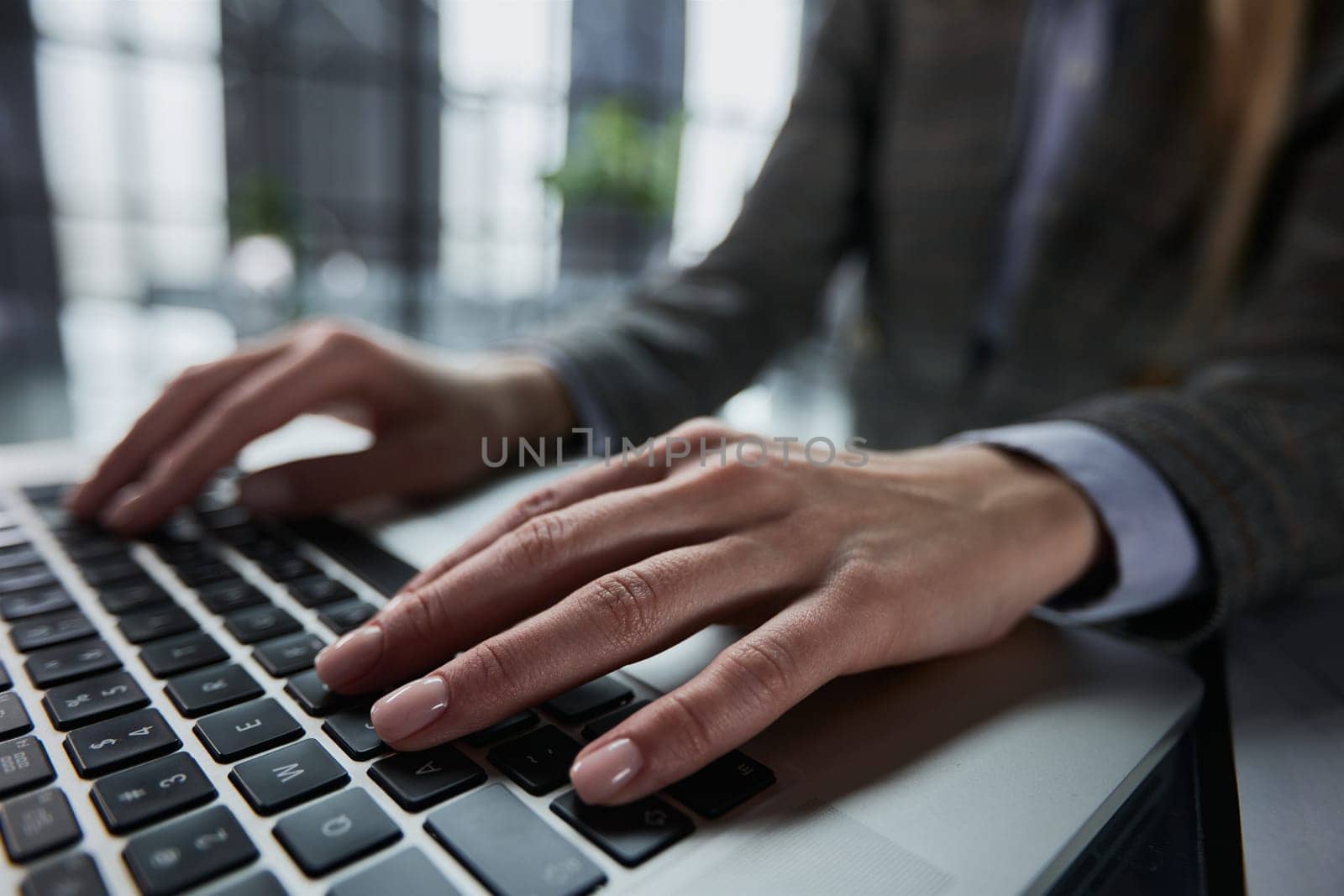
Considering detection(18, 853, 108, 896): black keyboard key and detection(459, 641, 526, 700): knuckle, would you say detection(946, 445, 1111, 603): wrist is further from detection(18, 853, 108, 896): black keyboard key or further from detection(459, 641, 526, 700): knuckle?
detection(18, 853, 108, 896): black keyboard key

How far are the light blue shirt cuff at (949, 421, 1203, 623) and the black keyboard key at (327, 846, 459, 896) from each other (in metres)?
0.33

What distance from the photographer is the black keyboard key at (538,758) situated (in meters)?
0.26

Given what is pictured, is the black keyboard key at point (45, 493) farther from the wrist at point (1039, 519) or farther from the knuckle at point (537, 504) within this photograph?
the wrist at point (1039, 519)

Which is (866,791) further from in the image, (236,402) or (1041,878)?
(236,402)

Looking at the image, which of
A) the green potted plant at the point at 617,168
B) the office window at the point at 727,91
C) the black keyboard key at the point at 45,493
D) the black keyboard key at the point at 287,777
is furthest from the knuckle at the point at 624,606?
the office window at the point at 727,91

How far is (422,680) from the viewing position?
29 centimetres

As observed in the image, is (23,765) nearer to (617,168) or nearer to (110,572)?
(110,572)

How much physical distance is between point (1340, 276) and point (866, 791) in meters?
0.55

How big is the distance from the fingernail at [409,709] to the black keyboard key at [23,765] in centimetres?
10

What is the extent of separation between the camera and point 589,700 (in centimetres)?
31

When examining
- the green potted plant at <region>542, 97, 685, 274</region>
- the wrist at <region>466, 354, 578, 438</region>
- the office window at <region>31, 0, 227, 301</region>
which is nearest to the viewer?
the wrist at <region>466, 354, 578, 438</region>

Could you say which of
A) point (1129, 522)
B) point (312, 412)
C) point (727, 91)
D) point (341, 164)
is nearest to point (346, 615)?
point (312, 412)

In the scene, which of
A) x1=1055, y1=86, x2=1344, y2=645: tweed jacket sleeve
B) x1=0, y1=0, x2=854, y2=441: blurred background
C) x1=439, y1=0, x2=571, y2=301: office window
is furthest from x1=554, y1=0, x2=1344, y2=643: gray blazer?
x1=439, y1=0, x2=571, y2=301: office window

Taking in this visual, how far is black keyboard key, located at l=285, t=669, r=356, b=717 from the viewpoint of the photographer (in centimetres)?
30
